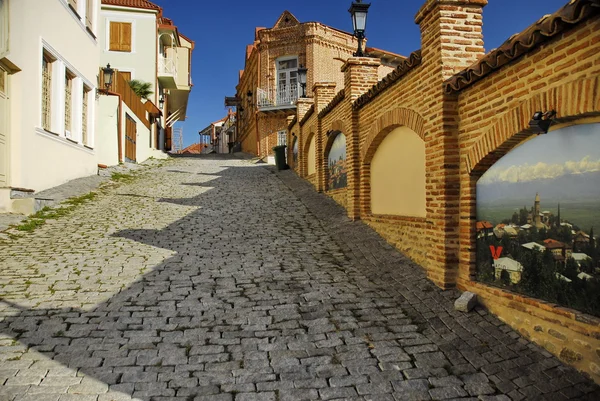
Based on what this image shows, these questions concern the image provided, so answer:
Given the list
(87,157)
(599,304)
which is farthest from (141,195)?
(599,304)

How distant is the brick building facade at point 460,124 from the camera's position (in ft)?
11.6

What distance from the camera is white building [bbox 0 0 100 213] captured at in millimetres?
8969

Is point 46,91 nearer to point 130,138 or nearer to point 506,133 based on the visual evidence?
point 130,138

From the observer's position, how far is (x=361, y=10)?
9602 millimetres

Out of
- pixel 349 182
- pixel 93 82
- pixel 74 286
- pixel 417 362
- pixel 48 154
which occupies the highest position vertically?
pixel 93 82

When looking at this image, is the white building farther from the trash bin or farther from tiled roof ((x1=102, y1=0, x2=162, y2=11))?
tiled roof ((x1=102, y1=0, x2=162, y2=11))

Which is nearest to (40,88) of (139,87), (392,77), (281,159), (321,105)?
(321,105)

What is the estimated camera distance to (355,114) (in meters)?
9.41

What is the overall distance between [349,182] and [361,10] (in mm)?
3877

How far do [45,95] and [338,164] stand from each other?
307 inches

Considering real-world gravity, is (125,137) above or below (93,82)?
below

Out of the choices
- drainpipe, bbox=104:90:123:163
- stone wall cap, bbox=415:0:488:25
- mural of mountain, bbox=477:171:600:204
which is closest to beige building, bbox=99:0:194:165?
drainpipe, bbox=104:90:123:163

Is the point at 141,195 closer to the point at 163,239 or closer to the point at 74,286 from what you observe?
the point at 163,239

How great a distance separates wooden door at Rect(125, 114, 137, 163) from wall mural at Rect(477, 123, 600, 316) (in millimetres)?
17003
